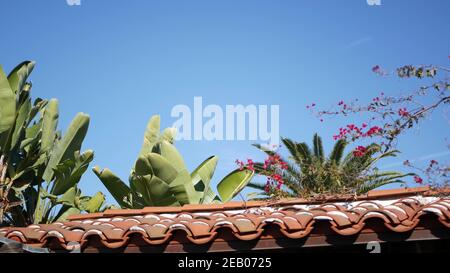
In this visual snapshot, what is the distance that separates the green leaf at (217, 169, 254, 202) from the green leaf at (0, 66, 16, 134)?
15.1ft

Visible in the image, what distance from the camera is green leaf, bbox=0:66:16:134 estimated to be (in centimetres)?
1105

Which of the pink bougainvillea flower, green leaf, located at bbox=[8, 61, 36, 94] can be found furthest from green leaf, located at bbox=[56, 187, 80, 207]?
the pink bougainvillea flower

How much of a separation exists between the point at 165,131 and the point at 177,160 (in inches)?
75.4

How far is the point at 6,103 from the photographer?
1119 cm

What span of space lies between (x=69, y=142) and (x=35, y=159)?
33.5 inches

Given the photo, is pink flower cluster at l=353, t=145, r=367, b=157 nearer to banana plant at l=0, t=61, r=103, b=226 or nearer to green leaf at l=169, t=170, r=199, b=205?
green leaf at l=169, t=170, r=199, b=205

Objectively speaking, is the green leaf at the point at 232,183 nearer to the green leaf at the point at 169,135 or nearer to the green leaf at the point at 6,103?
the green leaf at the point at 169,135

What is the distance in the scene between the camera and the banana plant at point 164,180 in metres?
11.6

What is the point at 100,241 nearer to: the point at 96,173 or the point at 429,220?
the point at 429,220

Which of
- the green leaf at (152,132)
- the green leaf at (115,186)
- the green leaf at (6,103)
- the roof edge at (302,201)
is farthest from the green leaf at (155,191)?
the roof edge at (302,201)

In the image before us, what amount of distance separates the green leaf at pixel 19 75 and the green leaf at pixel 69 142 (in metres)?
1.39

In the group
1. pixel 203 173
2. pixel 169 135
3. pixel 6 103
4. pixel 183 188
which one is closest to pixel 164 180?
pixel 183 188
